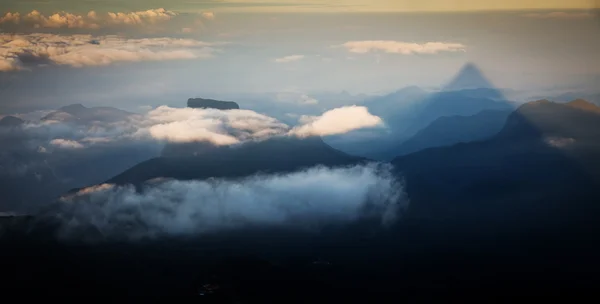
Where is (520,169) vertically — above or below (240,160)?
below

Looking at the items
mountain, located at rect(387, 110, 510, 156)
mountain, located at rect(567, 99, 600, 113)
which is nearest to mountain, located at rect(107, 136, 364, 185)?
mountain, located at rect(387, 110, 510, 156)

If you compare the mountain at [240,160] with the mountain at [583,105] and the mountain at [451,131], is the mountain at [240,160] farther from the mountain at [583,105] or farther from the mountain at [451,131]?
the mountain at [583,105]

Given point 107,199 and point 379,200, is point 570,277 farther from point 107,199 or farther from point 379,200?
point 107,199

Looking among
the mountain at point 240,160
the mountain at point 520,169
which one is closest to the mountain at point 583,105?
the mountain at point 520,169

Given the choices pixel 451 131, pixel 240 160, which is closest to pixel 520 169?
pixel 451 131

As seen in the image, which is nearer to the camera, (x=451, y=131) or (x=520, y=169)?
(x=451, y=131)

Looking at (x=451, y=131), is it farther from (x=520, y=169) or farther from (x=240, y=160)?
(x=240, y=160)

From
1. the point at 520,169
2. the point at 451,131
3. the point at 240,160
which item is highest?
the point at 451,131
